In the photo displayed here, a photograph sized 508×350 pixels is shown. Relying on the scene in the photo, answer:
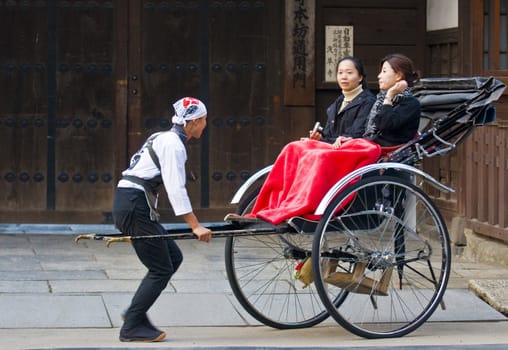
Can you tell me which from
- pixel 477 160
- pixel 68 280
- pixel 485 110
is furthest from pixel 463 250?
pixel 68 280

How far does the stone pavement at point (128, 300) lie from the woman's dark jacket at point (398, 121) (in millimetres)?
1358

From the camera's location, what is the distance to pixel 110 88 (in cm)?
1145

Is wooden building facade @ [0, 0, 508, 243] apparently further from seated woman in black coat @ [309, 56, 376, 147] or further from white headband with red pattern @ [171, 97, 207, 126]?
white headband with red pattern @ [171, 97, 207, 126]

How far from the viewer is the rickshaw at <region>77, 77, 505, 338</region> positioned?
6953 mm

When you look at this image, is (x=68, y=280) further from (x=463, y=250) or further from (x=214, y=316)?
(x=463, y=250)

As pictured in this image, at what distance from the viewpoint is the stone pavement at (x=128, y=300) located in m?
7.24

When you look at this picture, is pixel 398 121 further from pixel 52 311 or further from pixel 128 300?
pixel 52 311

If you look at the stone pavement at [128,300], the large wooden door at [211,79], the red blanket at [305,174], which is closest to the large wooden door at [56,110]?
the large wooden door at [211,79]

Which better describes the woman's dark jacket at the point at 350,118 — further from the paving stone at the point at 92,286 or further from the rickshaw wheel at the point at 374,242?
the paving stone at the point at 92,286

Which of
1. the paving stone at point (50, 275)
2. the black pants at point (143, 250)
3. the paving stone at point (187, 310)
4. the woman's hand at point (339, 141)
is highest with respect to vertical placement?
the woman's hand at point (339, 141)

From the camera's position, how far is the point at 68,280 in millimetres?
8844

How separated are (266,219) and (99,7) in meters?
5.08

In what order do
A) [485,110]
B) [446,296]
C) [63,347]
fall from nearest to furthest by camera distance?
[63,347], [485,110], [446,296]

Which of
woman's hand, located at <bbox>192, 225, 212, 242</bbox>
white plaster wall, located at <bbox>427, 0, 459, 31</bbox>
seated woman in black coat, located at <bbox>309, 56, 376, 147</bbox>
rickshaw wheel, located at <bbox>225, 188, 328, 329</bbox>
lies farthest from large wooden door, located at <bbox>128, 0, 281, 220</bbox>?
woman's hand, located at <bbox>192, 225, 212, 242</bbox>
